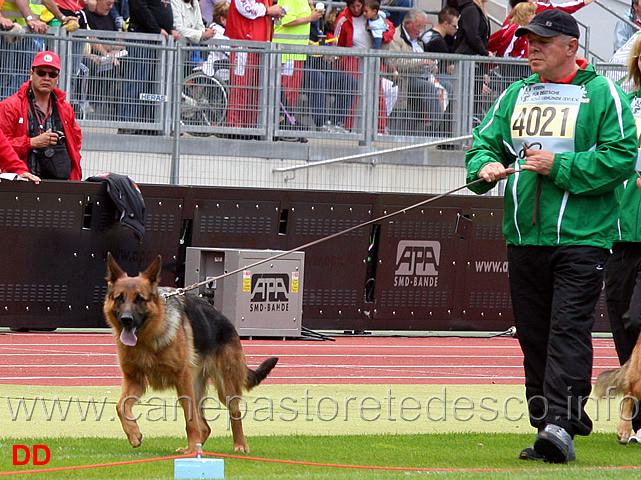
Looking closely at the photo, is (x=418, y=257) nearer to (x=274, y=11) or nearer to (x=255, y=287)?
(x=255, y=287)

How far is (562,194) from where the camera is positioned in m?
6.73

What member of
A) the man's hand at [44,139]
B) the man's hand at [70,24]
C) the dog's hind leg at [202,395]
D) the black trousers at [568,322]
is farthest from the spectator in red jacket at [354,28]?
the black trousers at [568,322]

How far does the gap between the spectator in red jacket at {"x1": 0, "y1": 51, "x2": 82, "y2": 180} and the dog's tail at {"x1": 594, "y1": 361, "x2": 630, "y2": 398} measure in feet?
24.0

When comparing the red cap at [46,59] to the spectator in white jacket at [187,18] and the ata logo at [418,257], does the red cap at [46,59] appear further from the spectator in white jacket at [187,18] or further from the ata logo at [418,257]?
the ata logo at [418,257]

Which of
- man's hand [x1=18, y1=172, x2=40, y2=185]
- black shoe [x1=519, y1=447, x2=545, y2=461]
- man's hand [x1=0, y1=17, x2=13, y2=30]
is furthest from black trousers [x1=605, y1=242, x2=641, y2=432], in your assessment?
man's hand [x1=0, y1=17, x2=13, y2=30]

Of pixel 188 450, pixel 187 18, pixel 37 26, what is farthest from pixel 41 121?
pixel 188 450

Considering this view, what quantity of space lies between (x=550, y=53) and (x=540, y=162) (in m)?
0.67

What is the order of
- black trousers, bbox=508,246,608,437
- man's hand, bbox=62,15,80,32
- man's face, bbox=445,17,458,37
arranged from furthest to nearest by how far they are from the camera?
man's face, bbox=445,17,458,37 < man's hand, bbox=62,15,80,32 < black trousers, bbox=508,246,608,437

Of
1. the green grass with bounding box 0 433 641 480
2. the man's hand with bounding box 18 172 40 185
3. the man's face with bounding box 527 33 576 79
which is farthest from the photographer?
the man's hand with bounding box 18 172 40 185

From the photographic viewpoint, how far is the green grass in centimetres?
611

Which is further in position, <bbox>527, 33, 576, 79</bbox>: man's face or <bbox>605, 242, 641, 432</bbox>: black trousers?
<bbox>605, 242, 641, 432</bbox>: black trousers

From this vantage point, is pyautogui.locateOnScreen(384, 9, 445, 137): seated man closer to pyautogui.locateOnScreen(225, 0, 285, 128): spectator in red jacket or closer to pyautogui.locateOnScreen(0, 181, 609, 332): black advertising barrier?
pyautogui.locateOnScreen(225, 0, 285, 128): spectator in red jacket

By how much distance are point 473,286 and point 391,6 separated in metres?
8.20

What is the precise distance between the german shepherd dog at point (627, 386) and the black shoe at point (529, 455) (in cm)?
107
